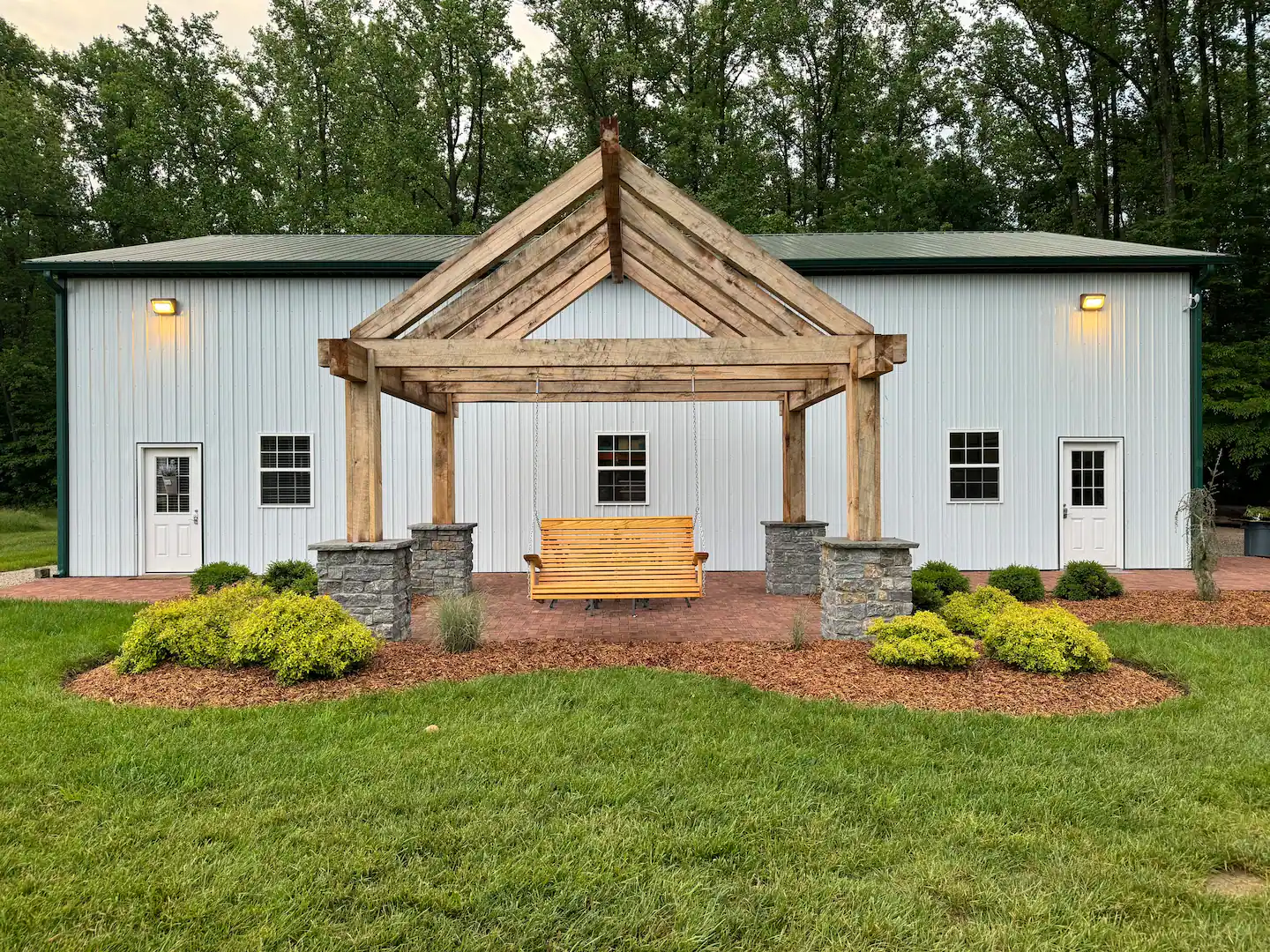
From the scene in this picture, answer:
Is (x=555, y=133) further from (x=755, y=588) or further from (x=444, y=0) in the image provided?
(x=755, y=588)

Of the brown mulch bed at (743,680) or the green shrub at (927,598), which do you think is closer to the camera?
the brown mulch bed at (743,680)

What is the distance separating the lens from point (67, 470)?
988cm

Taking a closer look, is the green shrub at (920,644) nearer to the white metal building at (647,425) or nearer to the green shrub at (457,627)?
the green shrub at (457,627)

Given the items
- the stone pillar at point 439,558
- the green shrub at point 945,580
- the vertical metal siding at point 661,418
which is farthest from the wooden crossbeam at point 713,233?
the vertical metal siding at point 661,418

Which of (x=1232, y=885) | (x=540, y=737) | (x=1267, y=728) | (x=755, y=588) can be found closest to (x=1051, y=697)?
(x=1267, y=728)

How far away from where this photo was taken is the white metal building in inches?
394

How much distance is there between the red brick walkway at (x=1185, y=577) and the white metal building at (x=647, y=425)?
382 mm

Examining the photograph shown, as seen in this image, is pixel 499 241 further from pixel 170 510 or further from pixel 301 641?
pixel 170 510

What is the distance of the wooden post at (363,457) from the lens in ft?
19.1

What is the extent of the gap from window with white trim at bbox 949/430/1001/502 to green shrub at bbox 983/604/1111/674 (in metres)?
5.60

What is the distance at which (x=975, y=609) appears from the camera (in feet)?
19.1

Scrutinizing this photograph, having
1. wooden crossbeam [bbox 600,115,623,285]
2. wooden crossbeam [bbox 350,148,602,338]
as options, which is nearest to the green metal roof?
wooden crossbeam [bbox 600,115,623,285]

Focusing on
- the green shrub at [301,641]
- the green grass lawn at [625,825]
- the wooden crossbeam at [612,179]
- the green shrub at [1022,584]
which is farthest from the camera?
the green shrub at [1022,584]

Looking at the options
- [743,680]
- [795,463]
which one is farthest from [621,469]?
[743,680]
